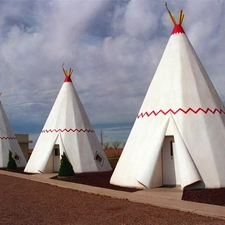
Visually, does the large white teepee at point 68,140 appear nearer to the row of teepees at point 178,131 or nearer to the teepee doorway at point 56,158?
the teepee doorway at point 56,158

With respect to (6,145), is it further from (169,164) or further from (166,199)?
(166,199)

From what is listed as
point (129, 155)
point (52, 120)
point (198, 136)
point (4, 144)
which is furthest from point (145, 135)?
point (4, 144)

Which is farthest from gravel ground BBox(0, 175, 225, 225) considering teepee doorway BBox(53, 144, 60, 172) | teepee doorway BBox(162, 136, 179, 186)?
teepee doorway BBox(53, 144, 60, 172)

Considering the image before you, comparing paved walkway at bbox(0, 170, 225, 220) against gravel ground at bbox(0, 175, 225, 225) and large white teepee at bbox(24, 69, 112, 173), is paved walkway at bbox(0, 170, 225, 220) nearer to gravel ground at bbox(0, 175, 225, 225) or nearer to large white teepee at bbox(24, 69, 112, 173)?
gravel ground at bbox(0, 175, 225, 225)

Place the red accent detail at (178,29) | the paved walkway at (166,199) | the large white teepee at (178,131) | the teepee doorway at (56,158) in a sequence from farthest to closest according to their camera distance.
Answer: the teepee doorway at (56,158) → the red accent detail at (178,29) → the large white teepee at (178,131) → the paved walkway at (166,199)

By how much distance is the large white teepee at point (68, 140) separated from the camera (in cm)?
1467

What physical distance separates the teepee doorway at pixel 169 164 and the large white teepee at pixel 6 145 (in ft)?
45.6

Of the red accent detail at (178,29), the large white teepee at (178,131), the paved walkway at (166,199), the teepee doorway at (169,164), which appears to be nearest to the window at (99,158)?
the large white teepee at (178,131)

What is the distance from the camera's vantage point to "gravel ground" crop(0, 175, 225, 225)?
5.31m

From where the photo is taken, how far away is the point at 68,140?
49.0 ft

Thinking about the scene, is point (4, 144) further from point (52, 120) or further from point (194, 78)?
point (194, 78)

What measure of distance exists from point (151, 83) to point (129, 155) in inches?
105

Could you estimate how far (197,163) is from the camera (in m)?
8.42

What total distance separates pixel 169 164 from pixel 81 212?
3.86 m
